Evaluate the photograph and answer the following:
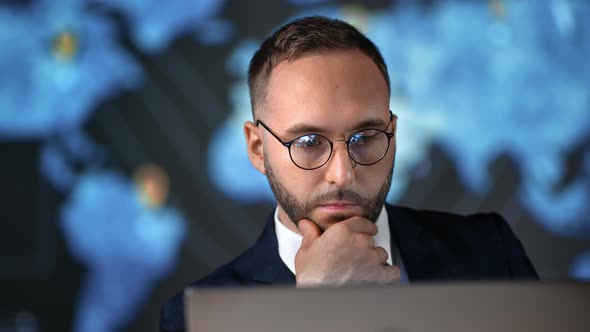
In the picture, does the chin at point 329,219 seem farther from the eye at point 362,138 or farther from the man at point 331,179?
the eye at point 362,138

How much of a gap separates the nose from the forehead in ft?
0.16

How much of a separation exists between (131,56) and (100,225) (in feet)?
2.83

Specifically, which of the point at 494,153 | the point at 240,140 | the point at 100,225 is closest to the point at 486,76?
the point at 494,153

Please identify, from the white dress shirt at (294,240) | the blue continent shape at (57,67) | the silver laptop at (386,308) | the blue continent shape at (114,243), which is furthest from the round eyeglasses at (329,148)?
the blue continent shape at (57,67)

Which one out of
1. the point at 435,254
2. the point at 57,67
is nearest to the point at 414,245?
the point at 435,254

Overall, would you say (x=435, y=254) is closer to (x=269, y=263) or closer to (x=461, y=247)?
(x=461, y=247)

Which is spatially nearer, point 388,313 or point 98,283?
point 388,313

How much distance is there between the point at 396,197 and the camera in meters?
3.67

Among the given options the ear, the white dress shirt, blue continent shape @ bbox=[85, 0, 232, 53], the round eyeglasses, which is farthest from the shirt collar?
blue continent shape @ bbox=[85, 0, 232, 53]

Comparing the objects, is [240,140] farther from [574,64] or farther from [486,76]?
[574,64]

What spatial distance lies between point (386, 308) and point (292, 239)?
32.8 inches

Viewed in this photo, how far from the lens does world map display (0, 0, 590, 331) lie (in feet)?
11.9

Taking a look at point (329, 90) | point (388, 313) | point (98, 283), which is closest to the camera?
point (388, 313)

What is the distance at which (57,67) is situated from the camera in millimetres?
3648
